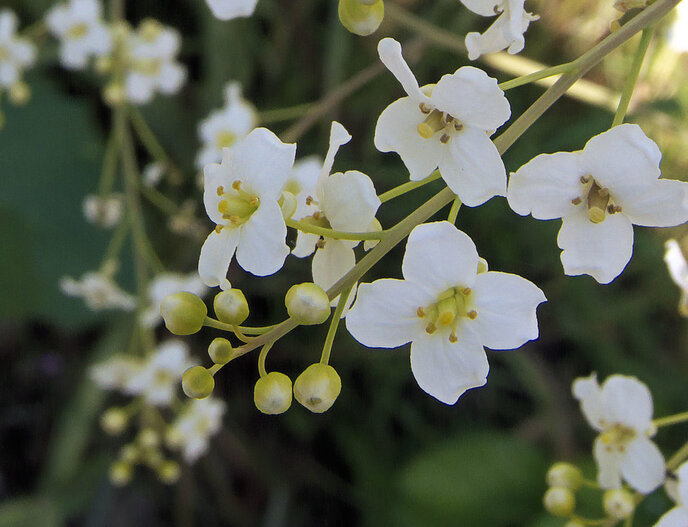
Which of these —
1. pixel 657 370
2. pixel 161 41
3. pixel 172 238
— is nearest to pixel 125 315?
pixel 172 238

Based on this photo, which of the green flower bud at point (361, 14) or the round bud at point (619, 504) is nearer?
the green flower bud at point (361, 14)

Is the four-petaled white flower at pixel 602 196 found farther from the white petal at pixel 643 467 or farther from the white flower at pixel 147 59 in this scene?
the white flower at pixel 147 59

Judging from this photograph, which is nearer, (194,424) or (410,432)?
(194,424)

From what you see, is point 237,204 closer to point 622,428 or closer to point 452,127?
point 452,127

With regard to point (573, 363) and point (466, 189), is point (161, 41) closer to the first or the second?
point (466, 189)

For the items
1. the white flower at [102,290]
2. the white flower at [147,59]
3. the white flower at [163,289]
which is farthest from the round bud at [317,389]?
the white flower at [147,59]

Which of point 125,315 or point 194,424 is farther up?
point 125,315

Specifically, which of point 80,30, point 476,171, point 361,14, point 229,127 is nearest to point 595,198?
point 476,171
